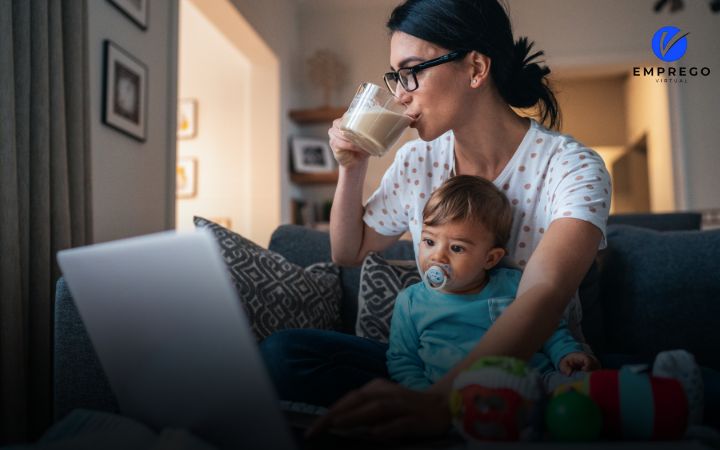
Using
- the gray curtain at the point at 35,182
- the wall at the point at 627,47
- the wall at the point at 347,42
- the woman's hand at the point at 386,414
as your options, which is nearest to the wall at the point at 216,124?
the wall at the point at 347,42

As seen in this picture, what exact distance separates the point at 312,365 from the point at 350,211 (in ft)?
1.80

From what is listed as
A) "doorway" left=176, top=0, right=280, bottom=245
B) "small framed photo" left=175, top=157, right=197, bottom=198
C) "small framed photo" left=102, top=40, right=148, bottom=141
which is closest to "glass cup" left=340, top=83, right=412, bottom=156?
"small framed photo" left=102, top=40, right=148, bottom=141

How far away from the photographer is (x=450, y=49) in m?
1.26

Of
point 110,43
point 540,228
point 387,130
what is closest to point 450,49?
point 387,130

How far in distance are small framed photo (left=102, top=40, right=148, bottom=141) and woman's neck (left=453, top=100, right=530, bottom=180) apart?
5.59 ft

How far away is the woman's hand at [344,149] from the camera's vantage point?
1.24m

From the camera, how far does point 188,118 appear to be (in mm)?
5031

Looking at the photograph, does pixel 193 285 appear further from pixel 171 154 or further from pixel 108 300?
pixel 171 154

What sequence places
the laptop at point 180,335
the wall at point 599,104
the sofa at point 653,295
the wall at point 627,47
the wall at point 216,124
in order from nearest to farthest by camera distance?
1. the laptop at point 180,335
2. the sofa at point 653,295
3. the wall at point 627,47
4. the wall at point 216,124
5. the wall at point 599,104

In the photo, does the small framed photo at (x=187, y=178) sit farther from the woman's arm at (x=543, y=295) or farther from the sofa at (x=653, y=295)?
the woman's arm at (x=543, y=295)

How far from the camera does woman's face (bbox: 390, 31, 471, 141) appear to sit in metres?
1.26

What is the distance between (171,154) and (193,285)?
270cm

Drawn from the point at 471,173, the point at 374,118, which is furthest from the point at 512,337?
the point at 471,173

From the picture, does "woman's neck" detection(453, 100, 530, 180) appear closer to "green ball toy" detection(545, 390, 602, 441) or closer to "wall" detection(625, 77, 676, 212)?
"green ball toy" detection(545, 390, 602, 441)
